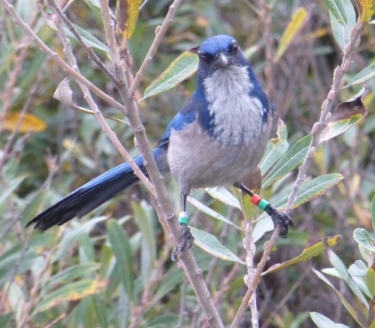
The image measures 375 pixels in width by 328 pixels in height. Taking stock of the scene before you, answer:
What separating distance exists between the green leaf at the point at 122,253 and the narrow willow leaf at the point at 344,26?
1.59m

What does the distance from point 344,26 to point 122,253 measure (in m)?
1.79

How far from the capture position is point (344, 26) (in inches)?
86.4

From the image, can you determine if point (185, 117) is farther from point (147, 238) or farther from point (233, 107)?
point (147, 238)

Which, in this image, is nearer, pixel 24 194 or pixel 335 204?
pixel 335 204

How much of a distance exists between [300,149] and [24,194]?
305 cm

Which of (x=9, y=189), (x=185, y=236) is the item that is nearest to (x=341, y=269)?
(x=185, y=236)

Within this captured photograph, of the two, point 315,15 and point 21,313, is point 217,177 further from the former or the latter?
point 315,15

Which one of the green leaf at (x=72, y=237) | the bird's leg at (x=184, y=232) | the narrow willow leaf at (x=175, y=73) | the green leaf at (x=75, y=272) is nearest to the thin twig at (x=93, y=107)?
the narrow willow leaf at (x=175, y=73)

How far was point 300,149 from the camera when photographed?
2.62 metres

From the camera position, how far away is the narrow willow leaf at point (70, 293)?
3271mm

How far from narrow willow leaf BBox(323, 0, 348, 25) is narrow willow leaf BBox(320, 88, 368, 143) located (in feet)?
0.69

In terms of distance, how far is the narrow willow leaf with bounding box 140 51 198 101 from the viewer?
2.40m

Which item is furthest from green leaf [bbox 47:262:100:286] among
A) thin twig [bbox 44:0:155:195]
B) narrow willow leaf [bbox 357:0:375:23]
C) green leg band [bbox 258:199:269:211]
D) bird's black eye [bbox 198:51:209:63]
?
narrow willow leaf [bbox 357:0:375:23]

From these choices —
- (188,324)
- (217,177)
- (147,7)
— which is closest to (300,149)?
(217,177)
